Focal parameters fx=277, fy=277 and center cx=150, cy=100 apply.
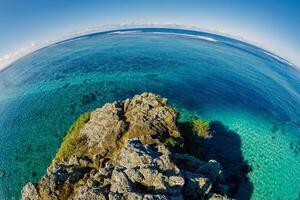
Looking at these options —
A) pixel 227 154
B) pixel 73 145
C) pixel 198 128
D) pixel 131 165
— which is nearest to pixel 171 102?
pixel 198 128

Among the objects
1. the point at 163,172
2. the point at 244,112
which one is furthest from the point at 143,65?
the point at 163,172

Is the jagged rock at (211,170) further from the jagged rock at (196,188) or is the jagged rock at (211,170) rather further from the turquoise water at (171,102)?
the turquoise water at (171,102)

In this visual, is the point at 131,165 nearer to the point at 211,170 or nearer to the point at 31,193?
the point at 211,170

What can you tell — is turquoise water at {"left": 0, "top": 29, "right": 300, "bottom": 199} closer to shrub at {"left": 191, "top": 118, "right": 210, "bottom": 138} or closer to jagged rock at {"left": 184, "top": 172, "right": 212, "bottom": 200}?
shrub at {"left": 191, "top": 118, "right": 210, "bottom": 138}

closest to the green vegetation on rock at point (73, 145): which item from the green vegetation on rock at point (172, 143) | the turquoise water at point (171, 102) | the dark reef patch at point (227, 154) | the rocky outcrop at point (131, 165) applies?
the rocky outcrop at point (131, 165)

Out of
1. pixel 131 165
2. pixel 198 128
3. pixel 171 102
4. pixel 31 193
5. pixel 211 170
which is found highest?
pixel 131 165

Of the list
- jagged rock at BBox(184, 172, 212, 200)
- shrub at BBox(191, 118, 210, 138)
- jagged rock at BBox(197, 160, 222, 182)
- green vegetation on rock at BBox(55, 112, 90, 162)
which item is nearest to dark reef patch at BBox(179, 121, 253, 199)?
shrub at BBox(191, 118, 210, 138)
